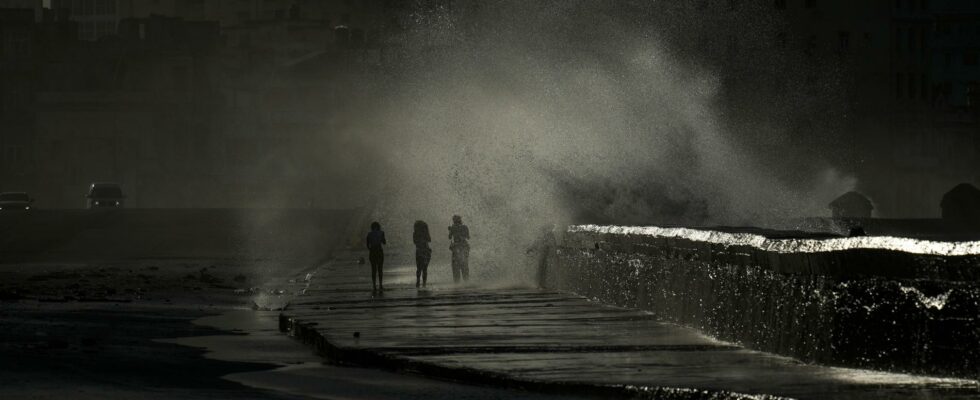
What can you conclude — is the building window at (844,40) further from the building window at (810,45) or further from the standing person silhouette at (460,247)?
the standing person silhouette at (460,247)

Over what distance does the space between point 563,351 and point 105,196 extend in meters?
77.6

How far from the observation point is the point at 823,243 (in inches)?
560

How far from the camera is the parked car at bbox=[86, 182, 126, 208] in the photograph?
9081 cm

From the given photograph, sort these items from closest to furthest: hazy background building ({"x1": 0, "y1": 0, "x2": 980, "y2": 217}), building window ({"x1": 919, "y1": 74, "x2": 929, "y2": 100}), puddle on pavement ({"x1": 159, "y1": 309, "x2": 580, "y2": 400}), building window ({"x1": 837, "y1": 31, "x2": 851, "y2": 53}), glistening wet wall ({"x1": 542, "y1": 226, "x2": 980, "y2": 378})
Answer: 1. glistening wet wall ({"x1": 542, "y1": 226, "x2": 980, "y2": 378})
2. puddle on pavement ({"x1": 159, "y1": 309, "x2": 580, "y2": 400})
3. hazy background building ({"x1": 0, "y1": 0, "x2": 980, "y2": 217})
4. building window ({"x1": 837, "y1": 31, "x2": 851, "y2": 53})
5. building window ({"x1": 919, "y1": 74, "x2": 929, "y2": 100})

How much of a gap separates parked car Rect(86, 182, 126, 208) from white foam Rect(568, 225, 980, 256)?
73.4 metres

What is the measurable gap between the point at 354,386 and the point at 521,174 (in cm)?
2378

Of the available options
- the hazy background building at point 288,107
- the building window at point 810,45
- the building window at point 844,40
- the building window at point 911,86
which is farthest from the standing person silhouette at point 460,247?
the building window at point 911,86

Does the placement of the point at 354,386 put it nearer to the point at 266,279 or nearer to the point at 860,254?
the point at 860,254

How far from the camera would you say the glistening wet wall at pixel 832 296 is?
12.5 meters

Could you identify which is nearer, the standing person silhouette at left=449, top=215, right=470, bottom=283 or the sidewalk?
the sidewalk

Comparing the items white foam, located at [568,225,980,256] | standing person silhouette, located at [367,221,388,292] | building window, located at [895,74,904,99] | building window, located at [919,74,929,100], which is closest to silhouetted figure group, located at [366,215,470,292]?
standing person silhouette, located at [367,221,388,292]

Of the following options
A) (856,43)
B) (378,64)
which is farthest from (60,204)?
(856,43)

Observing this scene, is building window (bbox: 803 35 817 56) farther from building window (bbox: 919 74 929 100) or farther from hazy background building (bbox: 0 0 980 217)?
building window (bbox: 919 74 929 100)

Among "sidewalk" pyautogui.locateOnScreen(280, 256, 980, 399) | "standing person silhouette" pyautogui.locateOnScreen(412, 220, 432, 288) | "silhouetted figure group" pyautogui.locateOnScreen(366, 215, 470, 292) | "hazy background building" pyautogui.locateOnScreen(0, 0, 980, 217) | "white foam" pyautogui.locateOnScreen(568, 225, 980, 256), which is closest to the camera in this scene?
"white foam" pyautogui.locateOnScreen(568, 225, 980, 256)
